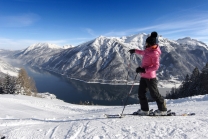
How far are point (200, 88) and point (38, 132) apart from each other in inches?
2100

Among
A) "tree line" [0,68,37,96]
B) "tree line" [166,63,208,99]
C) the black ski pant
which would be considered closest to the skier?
the black ski pant

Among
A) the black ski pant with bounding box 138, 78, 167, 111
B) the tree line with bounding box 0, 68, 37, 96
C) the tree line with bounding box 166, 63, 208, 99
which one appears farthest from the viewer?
the tree line with bounding box 0, 68, 37, 96

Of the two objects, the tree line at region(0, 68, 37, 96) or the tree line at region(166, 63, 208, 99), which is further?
the tree line at region(0, 68, 37, 96)

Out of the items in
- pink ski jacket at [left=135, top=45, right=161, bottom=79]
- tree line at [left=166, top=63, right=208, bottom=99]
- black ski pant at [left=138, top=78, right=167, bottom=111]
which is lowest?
tree line at [left=166, top=63, right=208, bottom=99]

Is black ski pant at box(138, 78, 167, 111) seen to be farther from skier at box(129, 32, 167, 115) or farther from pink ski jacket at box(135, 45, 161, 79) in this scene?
pink ski jacket at box(135, 45, 161, 79)

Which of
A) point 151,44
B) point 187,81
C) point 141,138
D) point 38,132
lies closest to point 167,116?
point 141,138

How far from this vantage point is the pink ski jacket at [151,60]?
19.9 ft

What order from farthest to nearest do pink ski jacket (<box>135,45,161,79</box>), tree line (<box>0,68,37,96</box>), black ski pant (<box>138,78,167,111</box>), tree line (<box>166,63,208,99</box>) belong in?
1. tree line (<box>0,68,37,96</box>)
2. tree line (<box>166,63,208,99</box>)
3. black ski pant (<box>138,78,167,111</box>)
4. pink ski jacket (<box>135,45,161,79</box>)

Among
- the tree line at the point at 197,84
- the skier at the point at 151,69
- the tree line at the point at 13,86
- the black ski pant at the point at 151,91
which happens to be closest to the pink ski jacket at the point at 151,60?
the skier at the point at 151,69

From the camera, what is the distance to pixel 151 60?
6.17 m

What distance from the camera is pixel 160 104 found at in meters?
6.83

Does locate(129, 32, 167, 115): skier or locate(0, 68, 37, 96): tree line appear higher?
locate(129, 32, 167, 115): skier

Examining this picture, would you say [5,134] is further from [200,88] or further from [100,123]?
[200,88]

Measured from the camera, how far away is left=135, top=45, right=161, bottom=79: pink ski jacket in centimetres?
607
